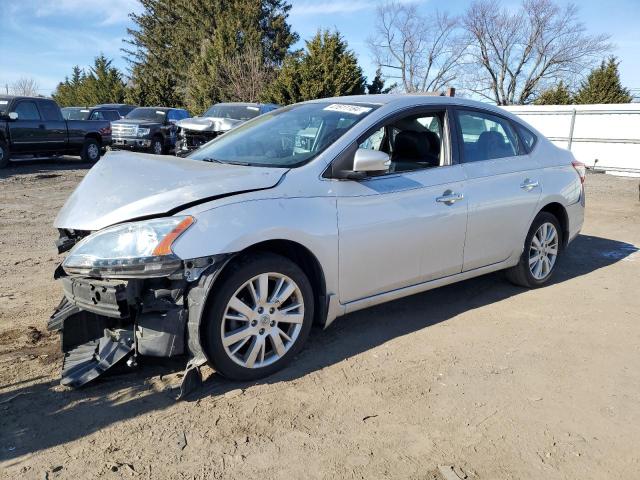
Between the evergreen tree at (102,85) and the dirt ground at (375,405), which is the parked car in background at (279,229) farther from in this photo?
the evergreen tree at (102,85)

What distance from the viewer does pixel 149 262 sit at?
2.98 metres

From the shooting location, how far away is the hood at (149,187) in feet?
10.3

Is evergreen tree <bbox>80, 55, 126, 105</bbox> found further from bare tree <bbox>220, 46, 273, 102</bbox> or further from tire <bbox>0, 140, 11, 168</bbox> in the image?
tire <bbox>0, 140, 11, 168</bbox>

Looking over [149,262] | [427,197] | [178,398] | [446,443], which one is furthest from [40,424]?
[427,197]

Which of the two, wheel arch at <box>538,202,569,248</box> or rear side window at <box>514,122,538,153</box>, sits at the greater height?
rear side window at <box>514,122,538,153</box>

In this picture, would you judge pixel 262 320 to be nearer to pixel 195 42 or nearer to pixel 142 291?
pixel 142 291

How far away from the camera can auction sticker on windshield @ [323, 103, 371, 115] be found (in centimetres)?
406

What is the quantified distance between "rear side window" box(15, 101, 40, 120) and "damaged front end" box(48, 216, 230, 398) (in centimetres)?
1339

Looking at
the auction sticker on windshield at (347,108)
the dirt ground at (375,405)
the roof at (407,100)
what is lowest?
the dirt ground at (375,405)

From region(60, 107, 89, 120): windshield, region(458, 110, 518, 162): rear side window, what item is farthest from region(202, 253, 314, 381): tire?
region(60, 107, 89, 120): windshield

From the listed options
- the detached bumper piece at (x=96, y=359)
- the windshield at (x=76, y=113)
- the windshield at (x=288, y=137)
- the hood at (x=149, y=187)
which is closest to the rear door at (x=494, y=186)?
the windshield at (x=288, y=137)

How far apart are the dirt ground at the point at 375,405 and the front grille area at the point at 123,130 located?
13.1 metres

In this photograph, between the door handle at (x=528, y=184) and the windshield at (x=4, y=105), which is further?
the windshield at (x=4, y=105)

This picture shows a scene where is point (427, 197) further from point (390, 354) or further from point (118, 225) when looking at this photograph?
point (118, 225)
